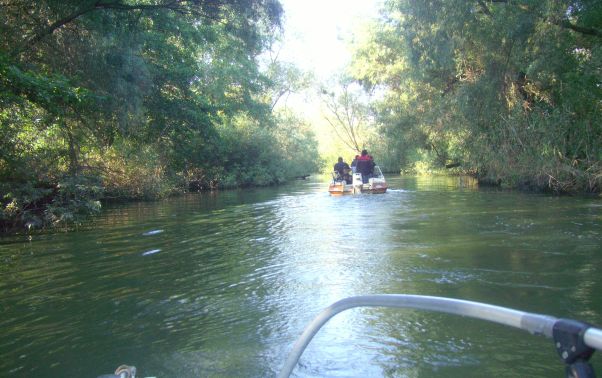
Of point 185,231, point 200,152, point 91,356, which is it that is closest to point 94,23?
point 185,231

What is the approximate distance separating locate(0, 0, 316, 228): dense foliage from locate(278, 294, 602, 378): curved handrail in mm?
8047

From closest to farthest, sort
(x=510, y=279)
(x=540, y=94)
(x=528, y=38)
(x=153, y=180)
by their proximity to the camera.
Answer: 1. (x=510, y=279)
2. (x=528, y=38)
3. (x=540, y=94)
4. (x=153, y=180)

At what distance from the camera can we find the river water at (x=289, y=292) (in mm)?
4105

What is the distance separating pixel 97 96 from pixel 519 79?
14.8m

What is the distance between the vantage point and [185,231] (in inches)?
450

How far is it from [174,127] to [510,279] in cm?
1749

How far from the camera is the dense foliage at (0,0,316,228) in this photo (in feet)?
32.9

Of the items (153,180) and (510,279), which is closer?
(510,279)

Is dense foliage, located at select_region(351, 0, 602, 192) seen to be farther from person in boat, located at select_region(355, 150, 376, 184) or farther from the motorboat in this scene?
the motorboat

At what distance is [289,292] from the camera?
6133 millimetres

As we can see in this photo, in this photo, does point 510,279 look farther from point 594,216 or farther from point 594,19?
point 594,19

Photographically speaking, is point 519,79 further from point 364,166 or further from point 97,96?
point 97,96

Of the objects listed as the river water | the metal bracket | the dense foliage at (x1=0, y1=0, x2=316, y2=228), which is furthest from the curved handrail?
the dense foliage at (x1=0, y1=0, x2=316, y2=228)

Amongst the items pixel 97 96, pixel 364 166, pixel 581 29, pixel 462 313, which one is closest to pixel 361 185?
pixel 364 166
